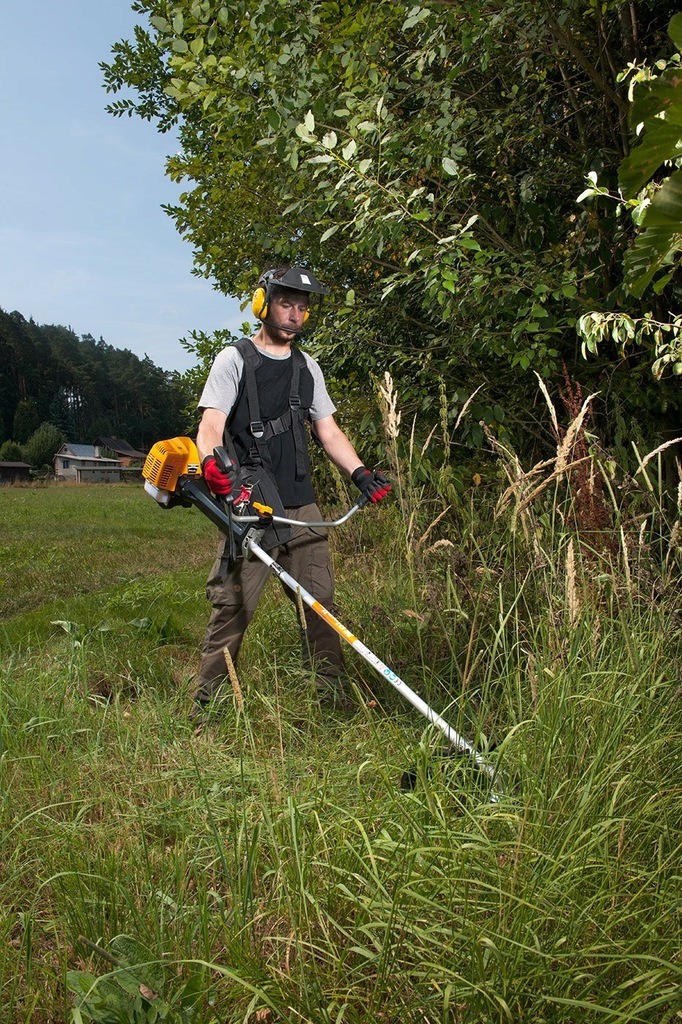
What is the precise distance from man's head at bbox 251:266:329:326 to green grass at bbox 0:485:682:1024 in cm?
144

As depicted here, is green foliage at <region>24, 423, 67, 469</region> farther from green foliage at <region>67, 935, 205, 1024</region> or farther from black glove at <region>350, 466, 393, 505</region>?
green foliage at <region>67, 935, 205, 1024</region>

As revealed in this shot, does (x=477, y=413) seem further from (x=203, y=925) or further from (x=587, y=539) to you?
(x=203, y=925)

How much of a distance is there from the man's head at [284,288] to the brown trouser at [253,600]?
1093 millimetres

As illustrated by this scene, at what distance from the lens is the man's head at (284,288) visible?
3989mm

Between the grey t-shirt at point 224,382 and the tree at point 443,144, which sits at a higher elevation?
the tree at point 443,144

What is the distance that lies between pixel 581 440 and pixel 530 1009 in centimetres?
206

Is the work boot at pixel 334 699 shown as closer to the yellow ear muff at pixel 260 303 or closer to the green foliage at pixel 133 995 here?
the yellow ear muff at pixel 260 303

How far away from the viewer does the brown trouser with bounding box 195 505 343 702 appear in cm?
413

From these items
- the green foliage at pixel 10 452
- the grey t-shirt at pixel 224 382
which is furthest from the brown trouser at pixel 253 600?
the green foliage at pixel 10 452

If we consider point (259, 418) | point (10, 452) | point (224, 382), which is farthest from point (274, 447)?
point (10, 452)

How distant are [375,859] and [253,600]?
2.18 m

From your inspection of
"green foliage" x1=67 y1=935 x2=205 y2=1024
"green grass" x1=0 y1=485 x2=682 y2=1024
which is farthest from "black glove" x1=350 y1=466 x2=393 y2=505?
"green foliage" x1=67 y1=935 x2=205 y2=1024

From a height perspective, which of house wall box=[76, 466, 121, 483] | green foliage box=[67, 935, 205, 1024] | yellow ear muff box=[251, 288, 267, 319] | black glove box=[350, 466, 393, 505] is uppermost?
yellow ear muff box=[251, 288, 267, 319]

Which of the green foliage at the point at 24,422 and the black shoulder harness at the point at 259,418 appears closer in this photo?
the black shoulder harness at the point at 259,418
